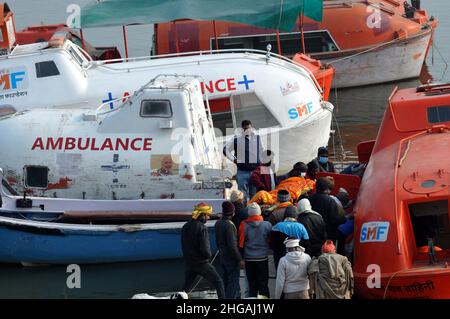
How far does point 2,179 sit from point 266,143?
502 centimetres

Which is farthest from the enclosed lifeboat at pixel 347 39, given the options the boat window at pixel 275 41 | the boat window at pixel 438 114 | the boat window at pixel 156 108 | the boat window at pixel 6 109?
the boat window at pixel 438 114

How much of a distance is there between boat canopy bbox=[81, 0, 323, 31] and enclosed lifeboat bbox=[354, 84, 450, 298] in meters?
7.13

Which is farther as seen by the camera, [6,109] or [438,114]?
[6,109]

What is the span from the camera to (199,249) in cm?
1271

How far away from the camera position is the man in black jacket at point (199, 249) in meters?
12.7

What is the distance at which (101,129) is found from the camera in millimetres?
15398

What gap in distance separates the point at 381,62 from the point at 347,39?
1.21 metres

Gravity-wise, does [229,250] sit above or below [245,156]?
below

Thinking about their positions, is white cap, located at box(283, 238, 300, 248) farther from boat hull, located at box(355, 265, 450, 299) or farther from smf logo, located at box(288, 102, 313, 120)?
smf logo, located at box(288, 102, 313, 120)

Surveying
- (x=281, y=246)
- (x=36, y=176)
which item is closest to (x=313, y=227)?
(x=281, y=246)

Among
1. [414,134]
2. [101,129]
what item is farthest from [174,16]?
[414,134]

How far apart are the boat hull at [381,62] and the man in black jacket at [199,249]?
46.8 feet

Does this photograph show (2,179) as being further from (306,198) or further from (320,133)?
(320,133)

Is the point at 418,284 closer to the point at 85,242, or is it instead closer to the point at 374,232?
the point at 374,232
